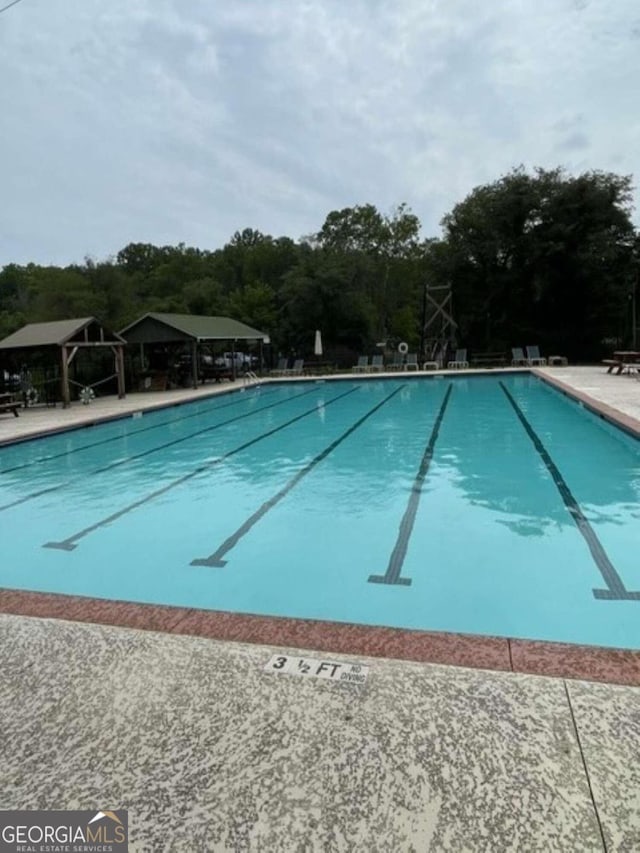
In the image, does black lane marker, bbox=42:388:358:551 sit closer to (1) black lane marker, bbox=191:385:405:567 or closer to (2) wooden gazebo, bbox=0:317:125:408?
(1) black lane marker, bbox=191:385:405:567

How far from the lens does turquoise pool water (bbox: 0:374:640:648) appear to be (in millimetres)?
3791

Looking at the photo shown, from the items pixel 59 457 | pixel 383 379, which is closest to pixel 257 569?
pixel 59 457

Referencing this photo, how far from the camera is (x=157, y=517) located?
586cm

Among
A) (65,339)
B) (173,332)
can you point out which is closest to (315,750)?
(65,339)

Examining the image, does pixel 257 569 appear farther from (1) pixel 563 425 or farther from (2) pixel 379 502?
(1) pixel 563 425

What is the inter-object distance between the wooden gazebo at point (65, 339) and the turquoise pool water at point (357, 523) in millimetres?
4602

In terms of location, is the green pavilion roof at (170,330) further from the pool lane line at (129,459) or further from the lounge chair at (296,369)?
the pool lane line at (129,459)

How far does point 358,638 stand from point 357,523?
9.35 feet

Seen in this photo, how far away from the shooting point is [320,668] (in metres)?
2.24

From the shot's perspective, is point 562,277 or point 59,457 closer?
point 59,457

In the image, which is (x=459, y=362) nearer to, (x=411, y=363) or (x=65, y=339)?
(x=411, y=363)

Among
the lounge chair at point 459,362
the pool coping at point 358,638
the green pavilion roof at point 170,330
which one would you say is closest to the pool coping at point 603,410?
the pool coping at point 358,638

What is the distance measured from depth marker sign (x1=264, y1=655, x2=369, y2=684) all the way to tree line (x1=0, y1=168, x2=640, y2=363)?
2299 cm

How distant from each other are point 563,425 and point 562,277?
53.0 ft
